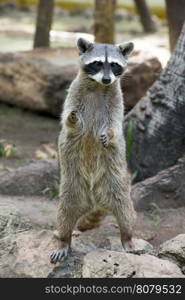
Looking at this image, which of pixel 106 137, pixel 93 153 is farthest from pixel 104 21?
pixel 106 137

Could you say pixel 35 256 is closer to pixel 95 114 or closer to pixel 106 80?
pixel 95 114

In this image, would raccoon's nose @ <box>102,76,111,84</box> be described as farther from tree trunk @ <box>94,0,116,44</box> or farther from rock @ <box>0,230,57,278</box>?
tree trunk @ <box>94,0,116,44</box>

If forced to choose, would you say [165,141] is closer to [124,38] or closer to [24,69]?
[24,69]

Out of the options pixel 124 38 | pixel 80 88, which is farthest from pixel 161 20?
pixel 80 88

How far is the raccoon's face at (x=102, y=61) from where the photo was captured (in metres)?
5.87

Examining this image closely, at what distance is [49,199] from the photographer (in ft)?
27.9

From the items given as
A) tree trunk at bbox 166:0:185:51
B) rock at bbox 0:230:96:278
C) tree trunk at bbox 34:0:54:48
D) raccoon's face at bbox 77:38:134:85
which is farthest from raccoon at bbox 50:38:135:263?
tree trunk at bbox 34:0:54:48

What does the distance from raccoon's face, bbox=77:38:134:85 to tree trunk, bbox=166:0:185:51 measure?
5115 millimetres

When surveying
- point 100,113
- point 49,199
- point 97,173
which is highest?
point 100,113

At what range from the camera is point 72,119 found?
233 inches

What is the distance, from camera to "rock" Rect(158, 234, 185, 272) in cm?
584

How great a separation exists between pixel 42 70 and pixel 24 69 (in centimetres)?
37

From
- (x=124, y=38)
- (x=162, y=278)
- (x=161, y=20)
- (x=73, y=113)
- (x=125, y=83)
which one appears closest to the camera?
(x=162, y=278)

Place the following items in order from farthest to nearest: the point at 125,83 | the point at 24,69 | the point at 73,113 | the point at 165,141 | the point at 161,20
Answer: the point at 161,20
the point at 24,69
the point at 125,83
the point at 165,141
the point at 73,113
